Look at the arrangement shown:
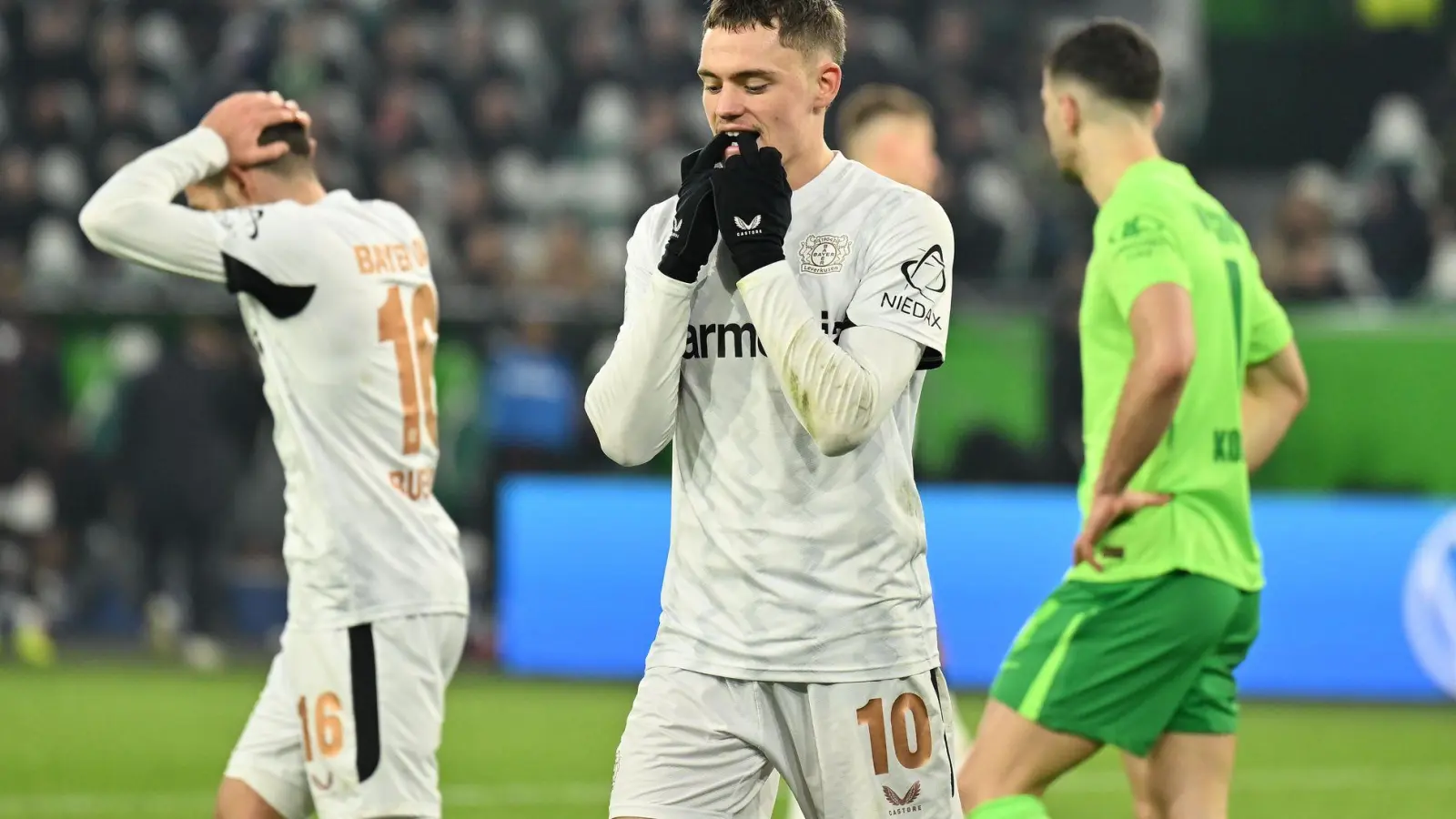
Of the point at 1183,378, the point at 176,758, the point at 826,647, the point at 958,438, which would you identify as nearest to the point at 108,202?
the point at 826,647

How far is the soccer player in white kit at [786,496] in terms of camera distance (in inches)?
150

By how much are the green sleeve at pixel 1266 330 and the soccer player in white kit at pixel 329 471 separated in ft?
7.04

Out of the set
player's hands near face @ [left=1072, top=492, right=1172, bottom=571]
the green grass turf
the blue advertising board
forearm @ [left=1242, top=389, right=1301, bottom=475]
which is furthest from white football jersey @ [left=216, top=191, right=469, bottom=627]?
the blue advertising board

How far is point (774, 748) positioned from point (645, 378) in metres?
0.73

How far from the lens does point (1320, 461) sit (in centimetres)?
1195

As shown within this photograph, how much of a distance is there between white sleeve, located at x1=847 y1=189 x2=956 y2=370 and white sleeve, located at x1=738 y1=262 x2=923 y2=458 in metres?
0.12

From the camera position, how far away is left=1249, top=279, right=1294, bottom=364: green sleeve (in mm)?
5508

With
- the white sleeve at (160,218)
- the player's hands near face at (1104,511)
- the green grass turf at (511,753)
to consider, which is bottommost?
the green grass turf at (511,753)

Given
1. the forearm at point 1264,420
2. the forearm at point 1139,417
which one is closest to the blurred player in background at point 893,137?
the forearm at point 1264,420

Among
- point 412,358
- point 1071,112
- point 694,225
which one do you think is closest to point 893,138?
point 1071,112

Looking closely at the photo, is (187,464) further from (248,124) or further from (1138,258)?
(1138,258)

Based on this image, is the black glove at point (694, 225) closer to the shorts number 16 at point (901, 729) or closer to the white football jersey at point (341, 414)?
the shorts number 16 at point (901, 729)

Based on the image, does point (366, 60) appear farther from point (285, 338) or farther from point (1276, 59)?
point (285, 338)

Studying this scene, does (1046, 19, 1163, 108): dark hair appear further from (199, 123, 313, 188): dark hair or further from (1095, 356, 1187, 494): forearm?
(199, 123, 313, 188): dark hair
